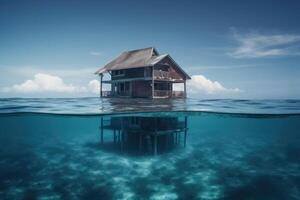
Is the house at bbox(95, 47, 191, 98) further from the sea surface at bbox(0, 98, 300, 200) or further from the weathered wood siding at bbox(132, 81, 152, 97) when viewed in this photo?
the sea surface at bbox(0, 98, 300, 200)

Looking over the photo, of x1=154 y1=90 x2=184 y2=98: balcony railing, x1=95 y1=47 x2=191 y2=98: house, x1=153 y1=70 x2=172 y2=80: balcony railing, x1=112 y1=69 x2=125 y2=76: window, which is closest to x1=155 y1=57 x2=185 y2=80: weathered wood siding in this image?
x1=95 y1=47 x2=191 y2=98: house

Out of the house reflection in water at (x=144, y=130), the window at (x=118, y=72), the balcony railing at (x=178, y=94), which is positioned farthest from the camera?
the window at (x=118, y=72)

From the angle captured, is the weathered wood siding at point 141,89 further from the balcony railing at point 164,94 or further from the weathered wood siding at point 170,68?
the weathered wood siding at point 170,68

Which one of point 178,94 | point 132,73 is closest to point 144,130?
point 132,73

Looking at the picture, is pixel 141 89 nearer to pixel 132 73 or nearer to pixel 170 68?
pixel 132 73

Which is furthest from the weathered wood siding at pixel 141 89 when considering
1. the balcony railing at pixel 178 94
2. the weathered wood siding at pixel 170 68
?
the balcony railing at pixel 178 94

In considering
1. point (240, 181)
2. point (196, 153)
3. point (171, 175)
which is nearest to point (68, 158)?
point (171, 175)

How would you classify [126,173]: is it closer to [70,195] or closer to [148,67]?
[70,195]
